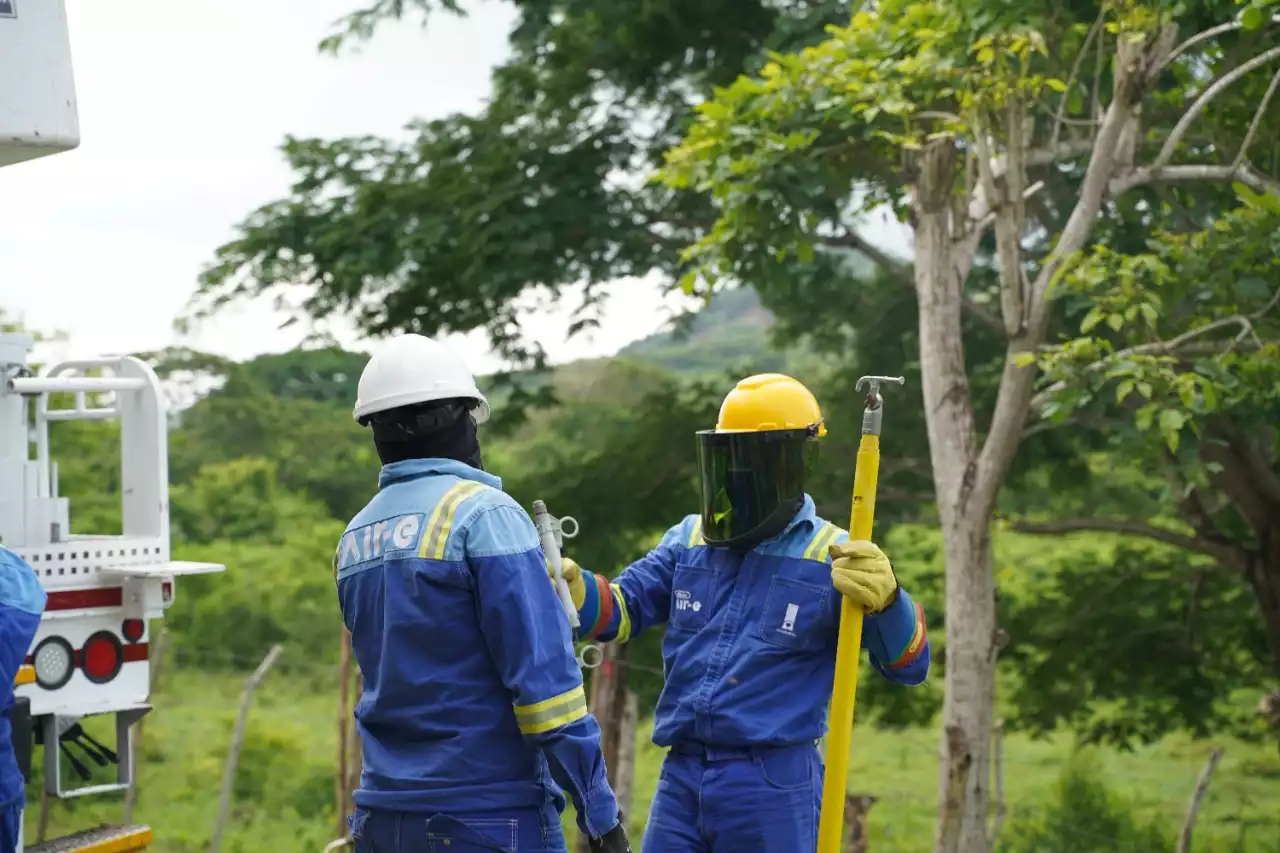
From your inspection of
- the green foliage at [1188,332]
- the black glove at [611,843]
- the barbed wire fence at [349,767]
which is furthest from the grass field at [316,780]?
the black glove at [611,843]

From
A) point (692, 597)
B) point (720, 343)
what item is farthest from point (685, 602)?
point (720, 343)

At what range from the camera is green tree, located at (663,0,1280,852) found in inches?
261

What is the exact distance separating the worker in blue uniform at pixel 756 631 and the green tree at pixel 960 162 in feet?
8.86

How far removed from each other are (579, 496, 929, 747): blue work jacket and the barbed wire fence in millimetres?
2874

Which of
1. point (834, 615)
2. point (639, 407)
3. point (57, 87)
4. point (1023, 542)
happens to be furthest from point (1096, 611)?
point (1023, 542)

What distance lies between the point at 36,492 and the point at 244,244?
623 cm

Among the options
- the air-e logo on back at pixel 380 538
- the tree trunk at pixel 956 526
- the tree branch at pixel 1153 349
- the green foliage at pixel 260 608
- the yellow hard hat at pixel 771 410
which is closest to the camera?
the air-e logo on back at pixel 380 538

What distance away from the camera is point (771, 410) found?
13.3 ft

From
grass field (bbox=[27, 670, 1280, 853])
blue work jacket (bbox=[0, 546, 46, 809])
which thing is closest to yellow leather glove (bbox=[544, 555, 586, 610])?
blue work jacket (bbox=[0, 546, 46, 809])

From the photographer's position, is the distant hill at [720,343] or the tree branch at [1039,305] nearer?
the tree branch at [1039,305]

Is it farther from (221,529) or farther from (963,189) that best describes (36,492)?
(221,529)

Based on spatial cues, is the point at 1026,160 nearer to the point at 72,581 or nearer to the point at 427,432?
the point at 72,581

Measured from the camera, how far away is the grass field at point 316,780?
13461 mm

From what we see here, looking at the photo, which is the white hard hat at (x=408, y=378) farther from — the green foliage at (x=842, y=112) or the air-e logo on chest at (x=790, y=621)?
the green foliage at (x=842, y=112)
